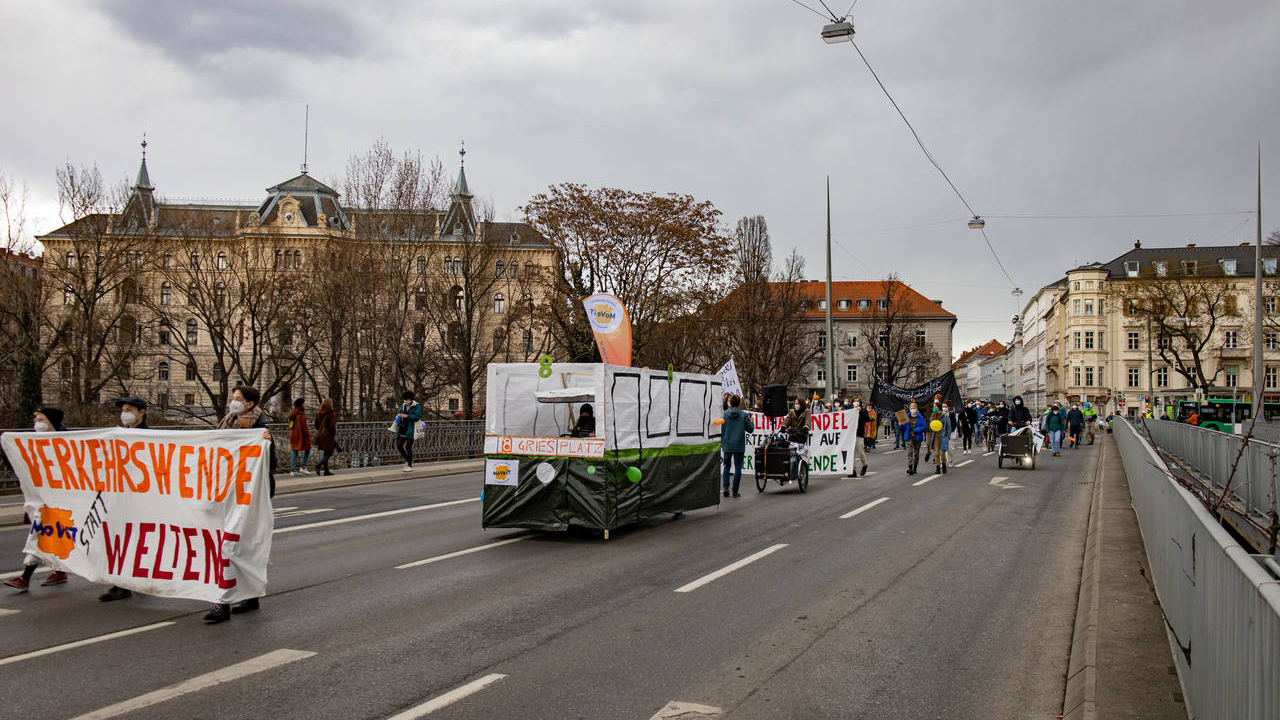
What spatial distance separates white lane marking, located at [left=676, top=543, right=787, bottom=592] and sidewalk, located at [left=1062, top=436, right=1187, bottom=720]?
3.30 m

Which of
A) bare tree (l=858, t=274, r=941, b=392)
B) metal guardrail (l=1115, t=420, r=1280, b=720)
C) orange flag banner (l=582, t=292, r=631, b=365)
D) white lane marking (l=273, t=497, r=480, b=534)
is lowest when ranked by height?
white lane marking (l=273, t=497, r=480, b=534)

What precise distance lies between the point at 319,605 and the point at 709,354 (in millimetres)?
44522

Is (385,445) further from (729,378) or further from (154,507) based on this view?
(154,507)

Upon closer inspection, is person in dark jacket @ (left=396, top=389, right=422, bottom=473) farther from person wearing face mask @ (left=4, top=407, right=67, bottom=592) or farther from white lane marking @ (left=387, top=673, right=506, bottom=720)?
white lane marking @ (left=387, top=673, right=506, bottom=720)

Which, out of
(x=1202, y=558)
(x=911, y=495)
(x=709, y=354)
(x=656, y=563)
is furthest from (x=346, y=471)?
(x=709, y=354)

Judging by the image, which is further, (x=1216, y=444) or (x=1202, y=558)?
(x=1216, y=444)

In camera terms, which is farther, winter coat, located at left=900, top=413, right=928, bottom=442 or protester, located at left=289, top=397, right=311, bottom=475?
winter coat, located at left=900, top=413, right=928, bottom=442

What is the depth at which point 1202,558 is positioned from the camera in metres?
4.44

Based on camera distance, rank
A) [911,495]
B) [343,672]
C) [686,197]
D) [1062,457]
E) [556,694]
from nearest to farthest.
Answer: [556,694], [343,672], [911,495], [1062,457], [686,197]

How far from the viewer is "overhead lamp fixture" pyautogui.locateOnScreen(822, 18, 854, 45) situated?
58.7 feet

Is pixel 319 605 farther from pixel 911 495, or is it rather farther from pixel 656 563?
pixel 911 495

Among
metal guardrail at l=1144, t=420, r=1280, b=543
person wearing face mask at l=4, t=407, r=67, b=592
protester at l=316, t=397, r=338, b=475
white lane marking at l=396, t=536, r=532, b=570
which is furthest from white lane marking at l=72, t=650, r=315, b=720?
protester at l=316, t=397, r=338, b=475

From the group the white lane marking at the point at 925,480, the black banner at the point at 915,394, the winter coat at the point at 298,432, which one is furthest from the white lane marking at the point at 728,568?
the black banner at the point at 915,394

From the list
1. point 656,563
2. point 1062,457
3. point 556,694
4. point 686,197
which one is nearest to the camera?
point 556,694
